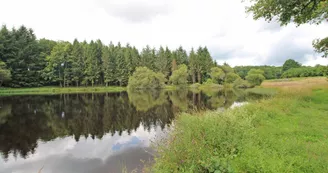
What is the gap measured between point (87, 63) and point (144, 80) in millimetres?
23987

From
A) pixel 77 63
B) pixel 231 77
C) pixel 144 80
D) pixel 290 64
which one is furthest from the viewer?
pixel 290 64

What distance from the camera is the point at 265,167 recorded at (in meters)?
4.08

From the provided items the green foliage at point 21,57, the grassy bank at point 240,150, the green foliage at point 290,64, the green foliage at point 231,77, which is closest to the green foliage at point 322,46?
the grassy bank at point 240,150

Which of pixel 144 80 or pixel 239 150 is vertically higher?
pixel 144 80

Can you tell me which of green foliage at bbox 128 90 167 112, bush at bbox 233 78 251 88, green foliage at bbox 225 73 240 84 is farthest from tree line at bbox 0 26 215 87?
green foliage at bbox 128 90 167 112

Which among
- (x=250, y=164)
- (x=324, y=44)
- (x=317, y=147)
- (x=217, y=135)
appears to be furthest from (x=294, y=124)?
(x=324, y=44)

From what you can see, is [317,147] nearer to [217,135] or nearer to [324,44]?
[217,135]

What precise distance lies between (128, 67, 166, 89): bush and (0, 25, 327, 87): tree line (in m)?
0.41

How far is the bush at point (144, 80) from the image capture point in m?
64.8

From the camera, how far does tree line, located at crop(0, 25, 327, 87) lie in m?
59.7

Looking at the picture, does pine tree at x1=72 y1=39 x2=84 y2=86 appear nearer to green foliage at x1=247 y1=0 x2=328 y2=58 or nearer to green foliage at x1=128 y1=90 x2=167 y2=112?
green foliage at x1=128 y1=90 x2=167 y2=112

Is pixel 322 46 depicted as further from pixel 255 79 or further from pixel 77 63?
pixel 77 63

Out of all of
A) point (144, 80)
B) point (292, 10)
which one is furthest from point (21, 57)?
point (292, 10)

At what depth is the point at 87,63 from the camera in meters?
72.1
